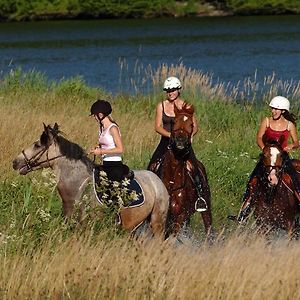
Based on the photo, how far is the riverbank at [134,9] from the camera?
278 ft

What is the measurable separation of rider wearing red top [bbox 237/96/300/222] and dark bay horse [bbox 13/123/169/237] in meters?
1.32

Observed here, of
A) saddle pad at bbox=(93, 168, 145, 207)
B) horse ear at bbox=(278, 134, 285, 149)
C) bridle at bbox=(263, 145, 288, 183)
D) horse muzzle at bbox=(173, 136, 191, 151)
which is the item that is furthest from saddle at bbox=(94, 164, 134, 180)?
horse ear at bbox=(278, 134, 285, 149)

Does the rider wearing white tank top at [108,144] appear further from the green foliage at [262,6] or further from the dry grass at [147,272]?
the green foliage at [262,6]

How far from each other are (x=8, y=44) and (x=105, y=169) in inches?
1750

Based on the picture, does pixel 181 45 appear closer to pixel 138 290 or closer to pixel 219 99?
pixel 219 99

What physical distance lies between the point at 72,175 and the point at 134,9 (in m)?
78.4

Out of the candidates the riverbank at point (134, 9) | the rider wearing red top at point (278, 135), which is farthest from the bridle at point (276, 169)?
the riverbank at point (134, 9)

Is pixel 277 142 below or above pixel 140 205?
above

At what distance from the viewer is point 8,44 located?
52.7 meters

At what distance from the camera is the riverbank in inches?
3339

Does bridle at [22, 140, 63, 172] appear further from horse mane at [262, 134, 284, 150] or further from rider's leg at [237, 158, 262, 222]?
horse mane at [262, 134, 284, 150]

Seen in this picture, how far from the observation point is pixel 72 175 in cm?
934

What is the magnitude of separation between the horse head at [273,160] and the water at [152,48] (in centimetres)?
1293

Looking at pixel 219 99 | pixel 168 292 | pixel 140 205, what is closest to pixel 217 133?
pixel 219 99
